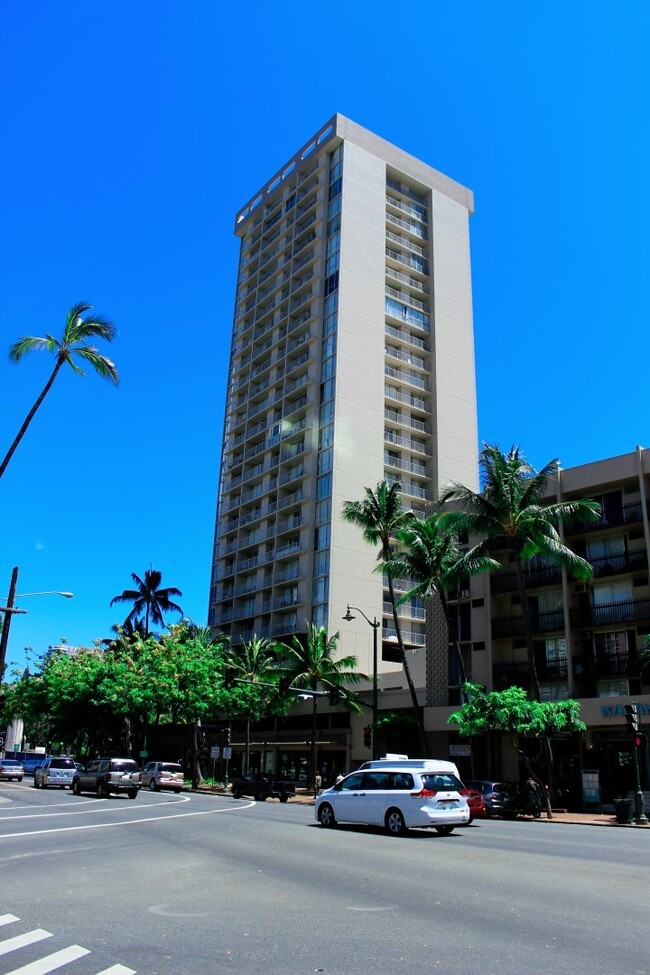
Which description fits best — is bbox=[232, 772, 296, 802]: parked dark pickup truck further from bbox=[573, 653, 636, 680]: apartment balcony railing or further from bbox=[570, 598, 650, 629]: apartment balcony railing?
bbox=[570, 598, 650, 629]: apartment balcony railing

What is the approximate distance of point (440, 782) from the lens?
59.5 ft

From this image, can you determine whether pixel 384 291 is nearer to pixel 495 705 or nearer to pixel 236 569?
pixel 236 569

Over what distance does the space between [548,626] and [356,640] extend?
2030 cm

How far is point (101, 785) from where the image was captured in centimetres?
3422

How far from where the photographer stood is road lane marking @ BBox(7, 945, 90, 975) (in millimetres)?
5977

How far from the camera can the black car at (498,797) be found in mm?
29875

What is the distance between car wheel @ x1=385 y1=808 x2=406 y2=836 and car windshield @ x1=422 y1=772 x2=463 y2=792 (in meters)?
0.98

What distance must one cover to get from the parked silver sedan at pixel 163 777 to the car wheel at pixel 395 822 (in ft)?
98.1

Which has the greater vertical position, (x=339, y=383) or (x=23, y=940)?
(x=339, y=383)

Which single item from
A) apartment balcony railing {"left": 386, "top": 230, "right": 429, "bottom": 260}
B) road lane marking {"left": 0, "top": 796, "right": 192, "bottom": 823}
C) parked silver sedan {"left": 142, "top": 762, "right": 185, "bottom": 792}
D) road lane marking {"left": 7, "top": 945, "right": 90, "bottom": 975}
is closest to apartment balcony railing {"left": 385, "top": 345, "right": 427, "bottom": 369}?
apartment balcony railing {"left": 386, "top": 230, "right": 429, "bottom": 260}

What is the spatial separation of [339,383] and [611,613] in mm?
31905

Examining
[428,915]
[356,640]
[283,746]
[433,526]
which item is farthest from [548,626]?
[428,915]

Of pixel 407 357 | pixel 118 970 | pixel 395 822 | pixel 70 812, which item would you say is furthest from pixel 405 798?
A: pixel 407 357

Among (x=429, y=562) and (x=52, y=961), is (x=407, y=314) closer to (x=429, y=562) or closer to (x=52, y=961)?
(x=429, y=562)
